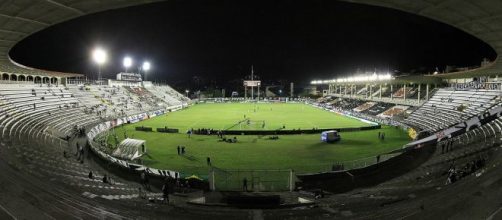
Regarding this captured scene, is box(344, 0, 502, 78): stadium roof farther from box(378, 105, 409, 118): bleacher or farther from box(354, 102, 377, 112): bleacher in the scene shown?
box(354, 102, 377, 112): bleacher

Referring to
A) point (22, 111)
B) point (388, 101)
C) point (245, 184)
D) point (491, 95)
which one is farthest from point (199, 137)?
point (388, 101)

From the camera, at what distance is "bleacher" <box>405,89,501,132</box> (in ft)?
122

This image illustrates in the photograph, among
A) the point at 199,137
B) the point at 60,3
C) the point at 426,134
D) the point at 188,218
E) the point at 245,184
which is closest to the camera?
the point at 60,3

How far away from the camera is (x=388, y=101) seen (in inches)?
2635

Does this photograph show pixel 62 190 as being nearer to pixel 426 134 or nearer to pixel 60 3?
pixel 60 3

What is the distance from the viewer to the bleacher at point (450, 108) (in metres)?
37.2

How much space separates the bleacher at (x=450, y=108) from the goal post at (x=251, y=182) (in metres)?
23.5

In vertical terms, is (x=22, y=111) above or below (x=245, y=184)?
above

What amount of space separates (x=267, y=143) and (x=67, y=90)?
3332 centimetres

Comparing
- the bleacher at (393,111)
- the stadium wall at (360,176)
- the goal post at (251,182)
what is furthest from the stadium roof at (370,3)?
the bleacher at (393,111)

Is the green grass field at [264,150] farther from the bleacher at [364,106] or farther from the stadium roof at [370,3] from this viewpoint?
the bleacher at [364,106]

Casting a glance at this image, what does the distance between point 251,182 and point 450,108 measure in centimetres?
3475

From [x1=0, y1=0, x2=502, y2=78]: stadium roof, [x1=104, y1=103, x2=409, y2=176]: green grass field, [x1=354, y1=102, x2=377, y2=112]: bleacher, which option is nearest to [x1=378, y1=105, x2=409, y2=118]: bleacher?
[x1=354, y1=102, x2=377, y2=112]: bleacher

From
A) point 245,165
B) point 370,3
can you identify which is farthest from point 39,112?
point 370,3
